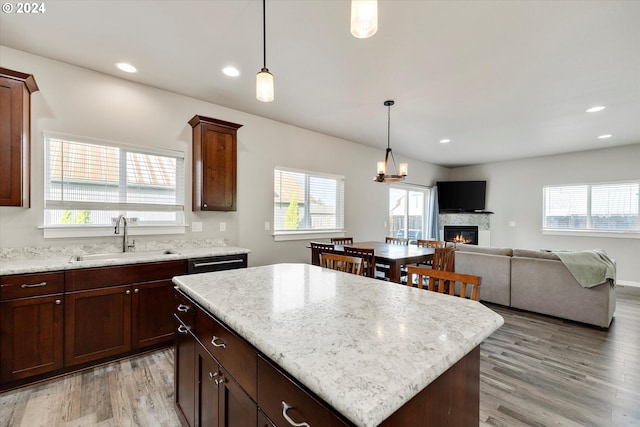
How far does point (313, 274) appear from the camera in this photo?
1875mm

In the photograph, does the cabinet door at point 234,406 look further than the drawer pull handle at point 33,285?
No

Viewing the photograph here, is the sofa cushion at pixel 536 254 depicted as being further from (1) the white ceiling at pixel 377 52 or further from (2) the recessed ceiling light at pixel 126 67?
(2) the recessed ceiling light at pixel 126 67

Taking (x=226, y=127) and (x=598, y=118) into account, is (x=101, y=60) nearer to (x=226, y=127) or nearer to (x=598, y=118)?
(x=226, y=127)

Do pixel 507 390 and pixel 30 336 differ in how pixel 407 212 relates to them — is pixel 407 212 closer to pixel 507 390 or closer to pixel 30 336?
pixel 507 390

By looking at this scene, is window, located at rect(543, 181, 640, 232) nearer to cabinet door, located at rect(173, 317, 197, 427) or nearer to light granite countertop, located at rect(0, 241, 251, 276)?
light granite countertop, located at rect(0, 241, 251, 276)

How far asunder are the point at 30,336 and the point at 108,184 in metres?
1.48

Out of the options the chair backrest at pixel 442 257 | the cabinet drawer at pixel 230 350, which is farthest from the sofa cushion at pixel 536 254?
the cabinet drawer at pixel 230 350

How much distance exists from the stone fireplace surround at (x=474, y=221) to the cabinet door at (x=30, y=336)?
→ 25.6 feet

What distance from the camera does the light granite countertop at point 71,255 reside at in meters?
2.16

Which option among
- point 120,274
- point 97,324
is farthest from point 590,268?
point 97,324

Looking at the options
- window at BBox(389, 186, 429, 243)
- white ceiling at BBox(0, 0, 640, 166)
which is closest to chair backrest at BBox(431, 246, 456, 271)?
white ceiling at BBox(0, 0, 640, 166)

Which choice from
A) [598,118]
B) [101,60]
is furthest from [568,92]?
[101,60]

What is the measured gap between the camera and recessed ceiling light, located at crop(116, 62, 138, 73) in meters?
2.70

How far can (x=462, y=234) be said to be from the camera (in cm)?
748
